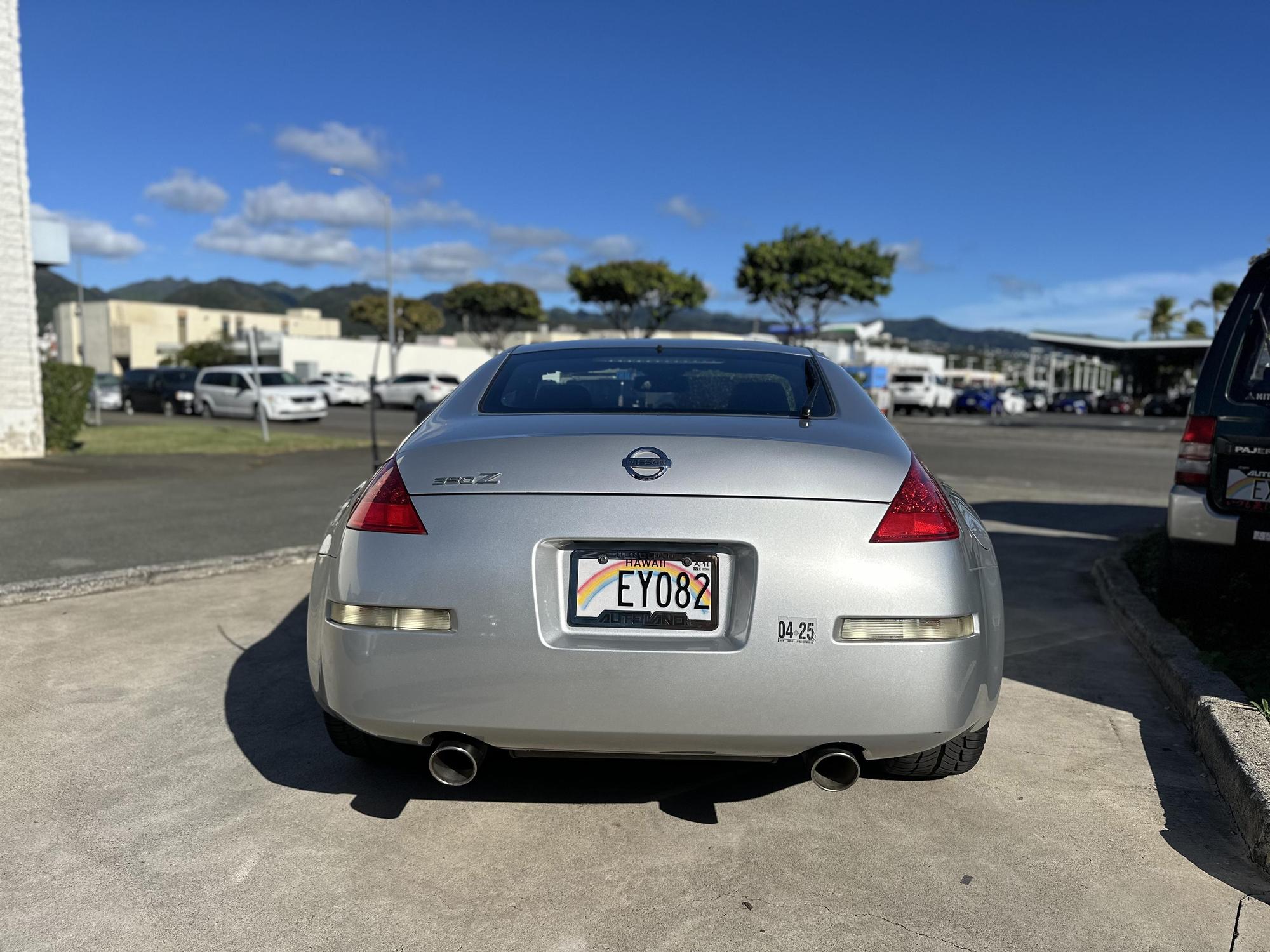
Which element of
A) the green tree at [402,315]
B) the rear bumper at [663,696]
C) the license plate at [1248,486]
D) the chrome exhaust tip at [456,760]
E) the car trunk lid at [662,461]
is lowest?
the chrome exhaust tip at [456,760]

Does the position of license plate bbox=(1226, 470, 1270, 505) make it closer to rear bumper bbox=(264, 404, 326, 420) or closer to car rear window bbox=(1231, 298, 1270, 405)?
car rear window bbox=(1231, 298, 1270, 405)

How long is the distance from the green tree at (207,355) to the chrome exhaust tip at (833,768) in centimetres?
7066

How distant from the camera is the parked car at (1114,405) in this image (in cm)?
5978

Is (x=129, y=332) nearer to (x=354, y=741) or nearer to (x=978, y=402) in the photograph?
(x=978, y=402)

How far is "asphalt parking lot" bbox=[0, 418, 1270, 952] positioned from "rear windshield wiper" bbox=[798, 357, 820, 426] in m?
1.21

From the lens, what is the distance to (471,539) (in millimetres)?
2568

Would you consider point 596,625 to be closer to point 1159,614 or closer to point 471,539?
point 471,539

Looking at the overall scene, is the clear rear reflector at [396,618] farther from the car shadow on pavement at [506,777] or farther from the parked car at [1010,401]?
the parked car at [1010,401]

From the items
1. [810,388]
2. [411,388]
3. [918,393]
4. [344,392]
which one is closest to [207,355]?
[344,392]

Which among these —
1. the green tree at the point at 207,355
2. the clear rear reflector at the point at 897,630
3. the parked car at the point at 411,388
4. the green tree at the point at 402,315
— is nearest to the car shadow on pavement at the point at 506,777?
the clear rear reflector at the point at 897,630

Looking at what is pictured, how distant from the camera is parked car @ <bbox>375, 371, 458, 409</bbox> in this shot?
37.6 m

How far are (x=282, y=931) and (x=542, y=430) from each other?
1.40 metres

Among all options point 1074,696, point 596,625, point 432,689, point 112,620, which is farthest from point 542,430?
point 112,620

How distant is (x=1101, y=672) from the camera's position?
14.9ft
